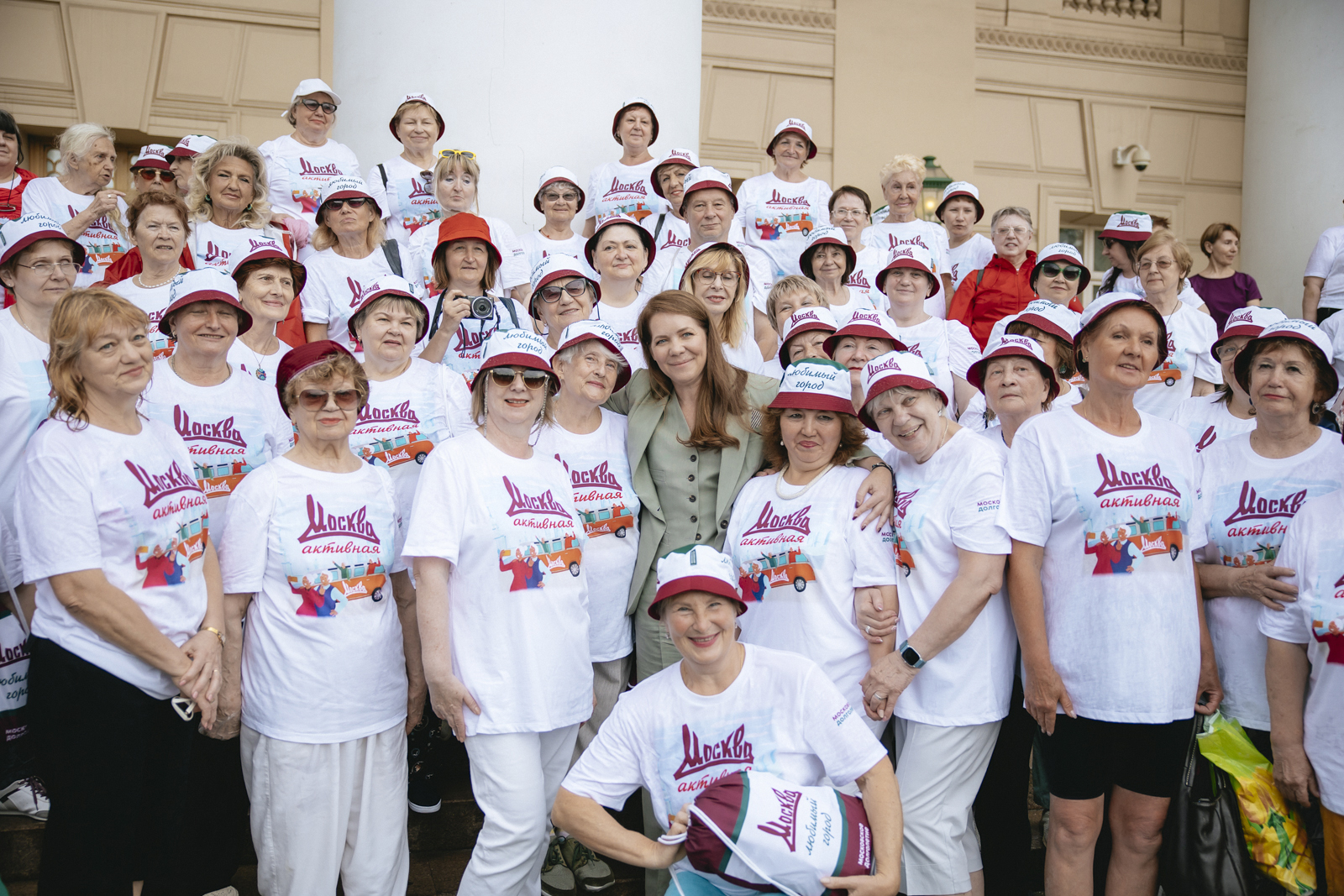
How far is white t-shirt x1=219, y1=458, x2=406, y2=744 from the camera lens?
3.34m

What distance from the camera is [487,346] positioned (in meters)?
3.76

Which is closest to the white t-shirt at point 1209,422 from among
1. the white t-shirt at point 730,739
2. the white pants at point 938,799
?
the white pants at point 938,799

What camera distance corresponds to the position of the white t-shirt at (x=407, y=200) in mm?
6566

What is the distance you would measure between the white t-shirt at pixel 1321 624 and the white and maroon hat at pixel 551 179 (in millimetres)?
4358

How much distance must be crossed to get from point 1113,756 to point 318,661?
2.62m

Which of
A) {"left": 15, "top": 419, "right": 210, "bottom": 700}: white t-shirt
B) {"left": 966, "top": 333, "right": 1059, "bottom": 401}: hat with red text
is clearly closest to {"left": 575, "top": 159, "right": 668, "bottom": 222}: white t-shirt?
{"left": 966, "top": 333, "right": 1059, "bottom": 401}: hat with red text

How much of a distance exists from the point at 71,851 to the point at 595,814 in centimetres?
151

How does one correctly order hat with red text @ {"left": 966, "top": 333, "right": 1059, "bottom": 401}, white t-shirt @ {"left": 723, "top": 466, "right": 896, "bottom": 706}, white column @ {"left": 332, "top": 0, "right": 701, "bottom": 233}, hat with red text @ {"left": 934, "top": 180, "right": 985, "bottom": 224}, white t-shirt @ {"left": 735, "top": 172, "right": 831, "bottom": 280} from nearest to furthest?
white t-shirt @ {"left": 723, "top": 466, "right": 896, "bottom": 706}, hat with red text @ {"left": 966, "top": 333, "right": 1059, "bottom": 401}, white column @ {"left": 332, "top": 0, "right": 701, "bottom": 233}, white t-shirt @ {"left": 735, "top": 172, "right": 831, "bottom": 280}, hat with red text @ {"left": 934, "top": 180, "right": 985, "bottom": 224}

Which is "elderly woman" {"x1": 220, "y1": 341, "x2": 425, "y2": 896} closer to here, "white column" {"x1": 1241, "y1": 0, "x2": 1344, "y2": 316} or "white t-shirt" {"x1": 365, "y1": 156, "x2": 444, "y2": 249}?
"white t-shirt" {"x1": 365, "y1": 156, "x2": 444, "y2": 249}

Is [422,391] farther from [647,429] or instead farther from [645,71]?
[645,71]

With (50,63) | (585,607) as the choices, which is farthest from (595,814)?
(50,63)

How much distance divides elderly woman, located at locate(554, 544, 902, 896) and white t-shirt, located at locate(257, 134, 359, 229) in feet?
15.3

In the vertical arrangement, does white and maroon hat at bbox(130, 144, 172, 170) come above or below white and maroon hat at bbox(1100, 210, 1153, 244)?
above

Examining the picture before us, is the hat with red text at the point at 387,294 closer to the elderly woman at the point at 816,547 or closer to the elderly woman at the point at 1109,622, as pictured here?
the elderly woman at the point at 816,547
